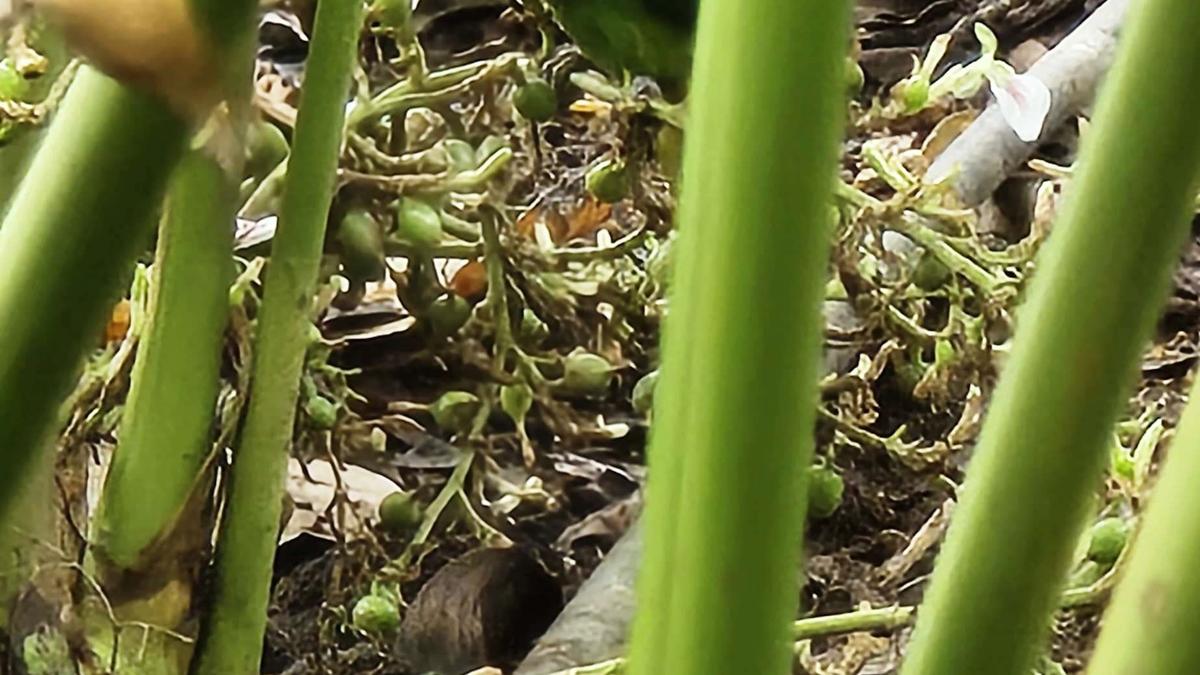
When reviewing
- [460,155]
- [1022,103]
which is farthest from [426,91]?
[1022,103]

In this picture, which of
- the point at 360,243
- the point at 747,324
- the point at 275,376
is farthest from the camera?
the point at 360,243

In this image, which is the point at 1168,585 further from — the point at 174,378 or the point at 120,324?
the point at 120,324

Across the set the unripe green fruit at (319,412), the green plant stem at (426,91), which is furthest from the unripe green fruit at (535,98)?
the unripe green fruit at (319,412)

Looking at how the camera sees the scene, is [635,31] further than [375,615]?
No

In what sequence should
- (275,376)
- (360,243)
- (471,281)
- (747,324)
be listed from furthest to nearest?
(471,281)
(360,243)
(275,376)
(747,324)

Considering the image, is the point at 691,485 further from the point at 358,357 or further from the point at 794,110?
the point at 358,357

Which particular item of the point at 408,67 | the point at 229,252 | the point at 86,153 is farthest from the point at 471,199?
the point at 86,153

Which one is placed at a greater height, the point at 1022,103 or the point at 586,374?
the point at 1022,103
